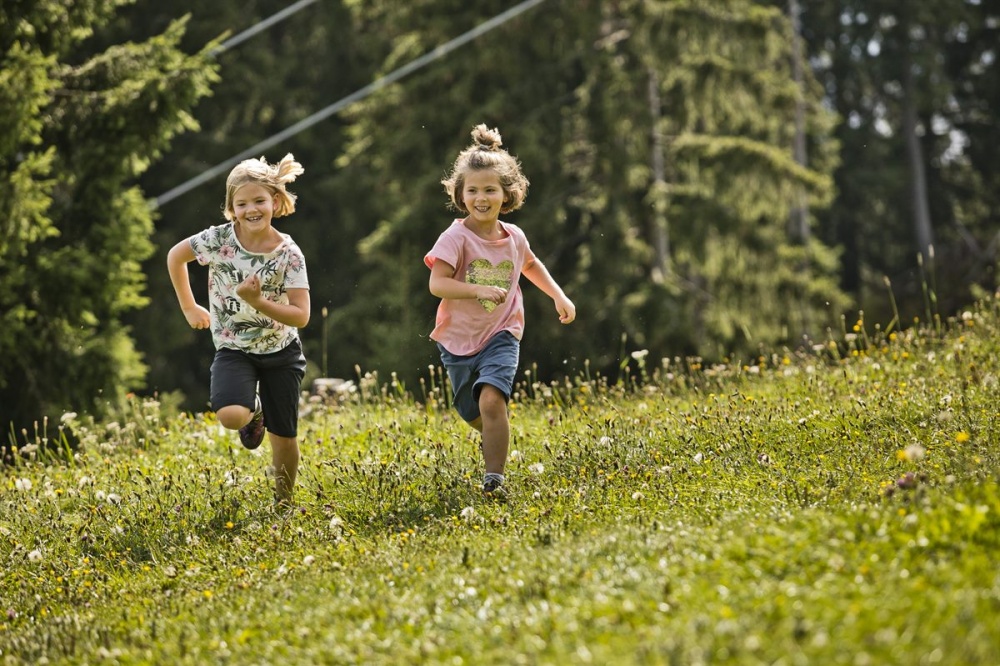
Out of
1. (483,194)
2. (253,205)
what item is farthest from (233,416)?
(483,194)

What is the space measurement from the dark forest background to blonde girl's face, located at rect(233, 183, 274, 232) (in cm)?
247

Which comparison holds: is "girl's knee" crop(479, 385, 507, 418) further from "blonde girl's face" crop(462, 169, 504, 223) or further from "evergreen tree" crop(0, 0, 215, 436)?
"evergreen tree" crop(0, 0, 215, 436)

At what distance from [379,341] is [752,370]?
1360 centimetres

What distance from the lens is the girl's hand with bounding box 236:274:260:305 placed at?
5.59 m

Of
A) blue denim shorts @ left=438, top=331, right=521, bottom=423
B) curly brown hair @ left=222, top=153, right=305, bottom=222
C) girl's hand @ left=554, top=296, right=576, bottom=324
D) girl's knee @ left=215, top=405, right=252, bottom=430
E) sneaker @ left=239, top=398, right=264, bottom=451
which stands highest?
curly brown hair @ left=222, top=153, right=305, bottom=222

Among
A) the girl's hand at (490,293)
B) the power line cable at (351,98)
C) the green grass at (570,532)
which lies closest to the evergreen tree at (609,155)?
the power line cable at (351,98)

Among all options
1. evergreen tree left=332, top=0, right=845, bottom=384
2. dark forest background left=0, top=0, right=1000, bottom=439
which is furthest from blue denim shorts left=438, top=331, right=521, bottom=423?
evergreen tree left=332, top=0, right=845, bottom=384

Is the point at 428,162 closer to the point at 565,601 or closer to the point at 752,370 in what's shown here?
the point at 752,370

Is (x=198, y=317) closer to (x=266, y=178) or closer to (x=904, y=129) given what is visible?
(x=266, y=178)

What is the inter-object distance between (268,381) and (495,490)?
1396mm

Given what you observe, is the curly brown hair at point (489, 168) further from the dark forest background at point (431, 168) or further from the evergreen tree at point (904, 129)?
the evergreen tree at point (904, 129)

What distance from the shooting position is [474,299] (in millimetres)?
6324

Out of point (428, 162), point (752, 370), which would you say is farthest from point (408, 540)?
point (428, 162)

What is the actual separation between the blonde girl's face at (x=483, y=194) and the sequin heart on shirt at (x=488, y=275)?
0.24 meters
